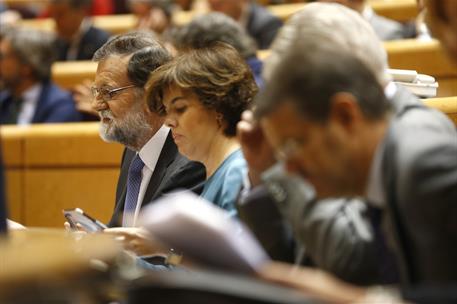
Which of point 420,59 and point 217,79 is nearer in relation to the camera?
point 217,79

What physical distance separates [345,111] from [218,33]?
258 cm

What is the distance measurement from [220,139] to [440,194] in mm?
1082

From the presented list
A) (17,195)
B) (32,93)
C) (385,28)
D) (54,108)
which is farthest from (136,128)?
(32,93)

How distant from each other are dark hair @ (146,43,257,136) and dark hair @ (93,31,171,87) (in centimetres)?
35

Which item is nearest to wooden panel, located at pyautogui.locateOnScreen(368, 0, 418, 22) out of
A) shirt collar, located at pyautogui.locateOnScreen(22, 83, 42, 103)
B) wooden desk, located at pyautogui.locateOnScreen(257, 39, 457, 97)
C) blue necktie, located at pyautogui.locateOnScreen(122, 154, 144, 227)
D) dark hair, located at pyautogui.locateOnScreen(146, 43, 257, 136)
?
wooden desk, located at pyautogui.locateOnScreen(257, 39, 457, 97)

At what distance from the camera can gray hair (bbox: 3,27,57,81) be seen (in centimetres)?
513

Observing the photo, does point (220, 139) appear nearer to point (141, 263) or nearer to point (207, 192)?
point (207, 192)

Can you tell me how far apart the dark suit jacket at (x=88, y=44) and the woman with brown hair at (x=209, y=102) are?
123 inches

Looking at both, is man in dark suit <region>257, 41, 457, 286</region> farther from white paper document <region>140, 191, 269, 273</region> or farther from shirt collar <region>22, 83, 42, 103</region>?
shirt collar <region>22, 83, 42, 103</region>

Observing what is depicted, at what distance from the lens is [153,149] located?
2885mm

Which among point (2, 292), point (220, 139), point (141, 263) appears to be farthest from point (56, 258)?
point (220, 139)

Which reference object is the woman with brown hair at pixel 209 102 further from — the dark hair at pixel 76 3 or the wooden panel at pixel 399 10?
the dark hair at pixel 76 3

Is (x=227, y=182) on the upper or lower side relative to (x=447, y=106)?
lower

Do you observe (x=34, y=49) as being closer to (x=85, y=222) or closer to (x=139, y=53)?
(x=139, y=53)
